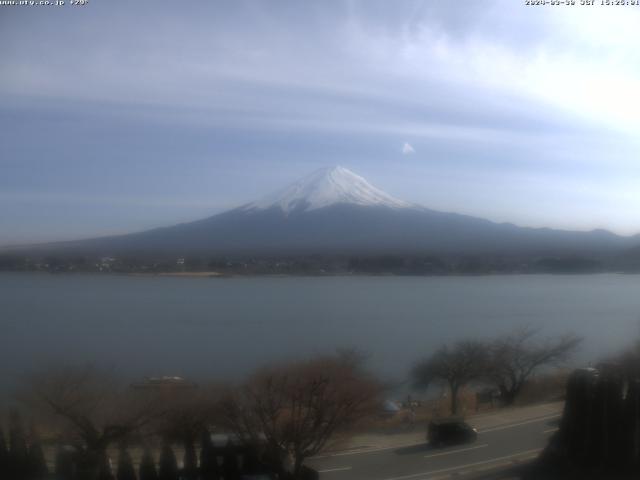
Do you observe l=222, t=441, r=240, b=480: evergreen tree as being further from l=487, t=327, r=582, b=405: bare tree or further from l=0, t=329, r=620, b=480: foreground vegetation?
l=487, t=327, r=582, b=405: bare tree

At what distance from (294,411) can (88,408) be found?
118 cm

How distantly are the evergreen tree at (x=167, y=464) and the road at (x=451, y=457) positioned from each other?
784 mm

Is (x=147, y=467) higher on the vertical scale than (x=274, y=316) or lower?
lower

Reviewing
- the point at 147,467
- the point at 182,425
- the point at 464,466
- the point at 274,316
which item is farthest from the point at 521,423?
the point at 147,467

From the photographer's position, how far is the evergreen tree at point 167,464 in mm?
3555

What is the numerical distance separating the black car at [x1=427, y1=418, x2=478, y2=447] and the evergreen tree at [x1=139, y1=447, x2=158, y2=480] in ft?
5.25

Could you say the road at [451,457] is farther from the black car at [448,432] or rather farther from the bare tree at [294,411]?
the bare tree at [294,411]

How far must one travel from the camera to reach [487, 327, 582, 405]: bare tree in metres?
4.41

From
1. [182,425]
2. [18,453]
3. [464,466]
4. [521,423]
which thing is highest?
[182,425]

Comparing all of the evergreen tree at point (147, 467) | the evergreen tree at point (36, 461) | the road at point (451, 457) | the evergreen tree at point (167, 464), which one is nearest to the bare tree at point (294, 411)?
the road at point (451, 457)

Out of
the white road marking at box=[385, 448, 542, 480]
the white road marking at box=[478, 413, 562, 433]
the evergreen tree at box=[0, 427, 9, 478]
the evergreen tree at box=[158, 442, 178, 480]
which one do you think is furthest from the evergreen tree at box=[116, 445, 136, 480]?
the white road marking at box=[478, 413, 562, 433]

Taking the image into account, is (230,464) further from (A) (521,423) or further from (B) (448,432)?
(A) (521,423)

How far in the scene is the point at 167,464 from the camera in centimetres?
356

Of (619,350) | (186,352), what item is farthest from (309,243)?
(619,350)
